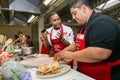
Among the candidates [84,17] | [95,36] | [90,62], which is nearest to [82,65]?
[90,62]

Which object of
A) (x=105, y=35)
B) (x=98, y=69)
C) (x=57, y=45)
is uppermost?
(x=105, y=35)

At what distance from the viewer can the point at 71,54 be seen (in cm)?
140

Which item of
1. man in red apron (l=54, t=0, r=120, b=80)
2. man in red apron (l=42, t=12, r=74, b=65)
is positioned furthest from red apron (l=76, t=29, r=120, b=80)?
man in red apron (l=42, t=12, r=74, b=65)

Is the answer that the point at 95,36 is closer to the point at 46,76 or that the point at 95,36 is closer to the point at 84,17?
the point at 84,17

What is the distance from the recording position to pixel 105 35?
1233mm

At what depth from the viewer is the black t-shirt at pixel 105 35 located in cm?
123

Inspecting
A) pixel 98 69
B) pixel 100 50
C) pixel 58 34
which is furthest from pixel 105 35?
pixel 58 34

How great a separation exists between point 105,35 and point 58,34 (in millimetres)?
1379

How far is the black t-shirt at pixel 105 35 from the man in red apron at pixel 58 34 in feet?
3.91

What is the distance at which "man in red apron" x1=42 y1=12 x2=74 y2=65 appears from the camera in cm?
258

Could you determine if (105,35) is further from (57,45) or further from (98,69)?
(57,45)

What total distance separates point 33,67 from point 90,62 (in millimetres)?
508

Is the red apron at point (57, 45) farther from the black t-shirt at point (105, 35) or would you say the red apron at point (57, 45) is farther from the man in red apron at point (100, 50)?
the black t-shirt at point (105, 35)

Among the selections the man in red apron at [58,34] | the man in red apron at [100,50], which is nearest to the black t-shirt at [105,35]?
the man in red apron at [100,50]
